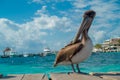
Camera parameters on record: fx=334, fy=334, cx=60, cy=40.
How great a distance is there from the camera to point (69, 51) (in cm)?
579

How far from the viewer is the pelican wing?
18.2ft

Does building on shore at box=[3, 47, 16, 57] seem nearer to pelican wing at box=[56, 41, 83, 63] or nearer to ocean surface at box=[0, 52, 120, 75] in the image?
ocean surface at box=[0, 52, 120, 75]

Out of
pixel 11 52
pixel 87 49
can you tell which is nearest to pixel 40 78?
pixel 87 49

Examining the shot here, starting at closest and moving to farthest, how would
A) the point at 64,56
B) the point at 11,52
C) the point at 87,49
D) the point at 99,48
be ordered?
the point at 87,49 < the point at 64,56 < the point at 11,52 < the point at 99,48

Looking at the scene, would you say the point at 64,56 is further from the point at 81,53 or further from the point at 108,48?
the point at 108,48

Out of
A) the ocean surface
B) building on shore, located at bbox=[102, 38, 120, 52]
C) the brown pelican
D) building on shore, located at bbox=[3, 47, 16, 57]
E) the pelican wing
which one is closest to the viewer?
the brown pelican

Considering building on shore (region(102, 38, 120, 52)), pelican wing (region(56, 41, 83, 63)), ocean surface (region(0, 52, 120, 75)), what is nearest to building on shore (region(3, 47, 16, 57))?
building on shore (region(102, 38, 120, 52))

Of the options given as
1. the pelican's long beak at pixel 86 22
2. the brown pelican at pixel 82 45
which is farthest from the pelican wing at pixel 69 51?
the pelican's long beak at pixel 86 22

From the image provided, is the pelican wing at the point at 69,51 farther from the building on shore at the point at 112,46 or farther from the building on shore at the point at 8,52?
the building on shore at the point at 112,46

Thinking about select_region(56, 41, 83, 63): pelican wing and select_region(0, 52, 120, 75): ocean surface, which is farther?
select_region(0, 52, 120, 75): ocean surface

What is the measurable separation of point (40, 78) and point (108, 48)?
14080cm

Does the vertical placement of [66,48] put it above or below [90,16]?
below

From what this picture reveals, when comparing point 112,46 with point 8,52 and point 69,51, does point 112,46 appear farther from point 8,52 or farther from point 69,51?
point 69,51

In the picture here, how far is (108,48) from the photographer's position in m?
144
